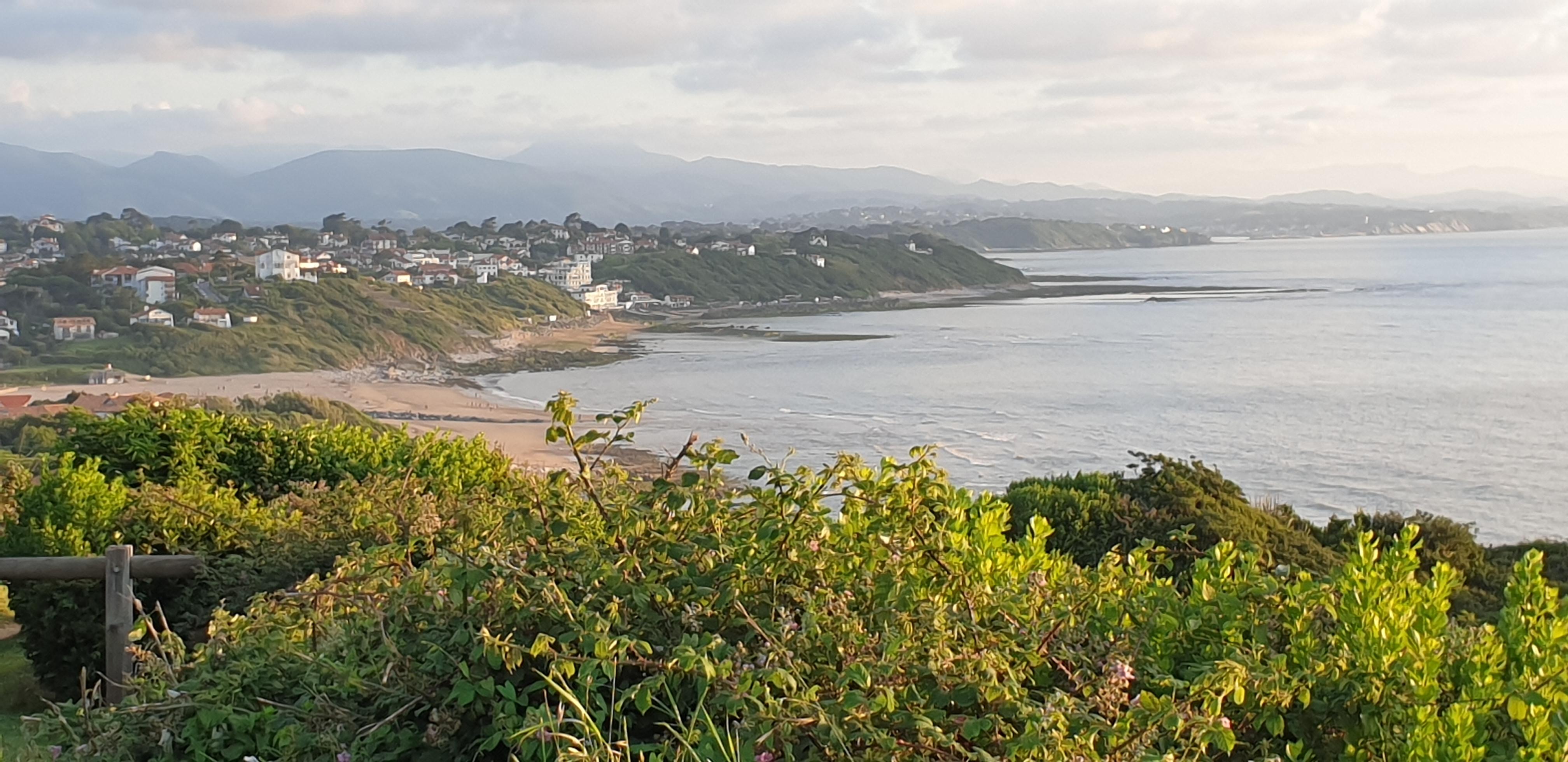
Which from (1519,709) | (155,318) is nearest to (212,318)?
(155,318)

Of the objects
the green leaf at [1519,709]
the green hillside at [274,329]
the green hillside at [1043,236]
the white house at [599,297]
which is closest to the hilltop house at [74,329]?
the green hillside at [274,329]

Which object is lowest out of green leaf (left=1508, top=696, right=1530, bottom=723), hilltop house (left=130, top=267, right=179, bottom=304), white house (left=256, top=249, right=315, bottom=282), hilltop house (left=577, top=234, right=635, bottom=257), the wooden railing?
hilltop house (left=130, top=267, right=179, bottom=304)

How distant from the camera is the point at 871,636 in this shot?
251 centimetres

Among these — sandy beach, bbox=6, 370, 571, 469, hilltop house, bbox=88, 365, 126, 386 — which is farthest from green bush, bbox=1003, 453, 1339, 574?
hilltop house, bbox=88, 365, 126, 386

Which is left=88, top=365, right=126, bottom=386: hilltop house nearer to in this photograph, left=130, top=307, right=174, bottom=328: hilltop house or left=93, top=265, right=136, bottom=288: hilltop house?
left=130, top=307, right=174, bottom=328: hilltop house

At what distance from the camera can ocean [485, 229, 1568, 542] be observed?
30.5 metres

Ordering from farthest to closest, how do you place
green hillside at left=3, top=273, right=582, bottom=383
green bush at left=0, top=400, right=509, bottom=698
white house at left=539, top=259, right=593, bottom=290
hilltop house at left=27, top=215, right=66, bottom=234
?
hilltop house at left=27, top=215, right=66, bottom=234 → white house at left=539, top=259, right=593, bottom=290 → green hillside at left=3, top=273, right=582, bottom=383 → green bush at left=0, top=400, right=509, bottom=698

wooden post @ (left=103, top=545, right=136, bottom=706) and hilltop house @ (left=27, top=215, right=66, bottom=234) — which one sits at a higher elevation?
hilltop house @ (left=27, top=215, right=66, bottom=234)

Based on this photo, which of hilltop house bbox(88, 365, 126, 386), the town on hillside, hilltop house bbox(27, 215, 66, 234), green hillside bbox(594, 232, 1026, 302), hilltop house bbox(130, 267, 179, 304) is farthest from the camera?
hilltop house bbox(27, 215, 66, 234)

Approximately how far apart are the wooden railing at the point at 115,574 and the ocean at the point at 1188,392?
10276mm

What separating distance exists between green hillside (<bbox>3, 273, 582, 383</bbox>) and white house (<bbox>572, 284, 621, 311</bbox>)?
5737 millimetres

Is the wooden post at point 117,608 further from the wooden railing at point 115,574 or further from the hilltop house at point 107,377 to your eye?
the hilltop house at point 107,377

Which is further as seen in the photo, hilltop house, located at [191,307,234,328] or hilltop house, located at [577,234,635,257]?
hilltop house, located at [577,234,635,257]

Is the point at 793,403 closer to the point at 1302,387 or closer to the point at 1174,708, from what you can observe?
the point at 1302,387
